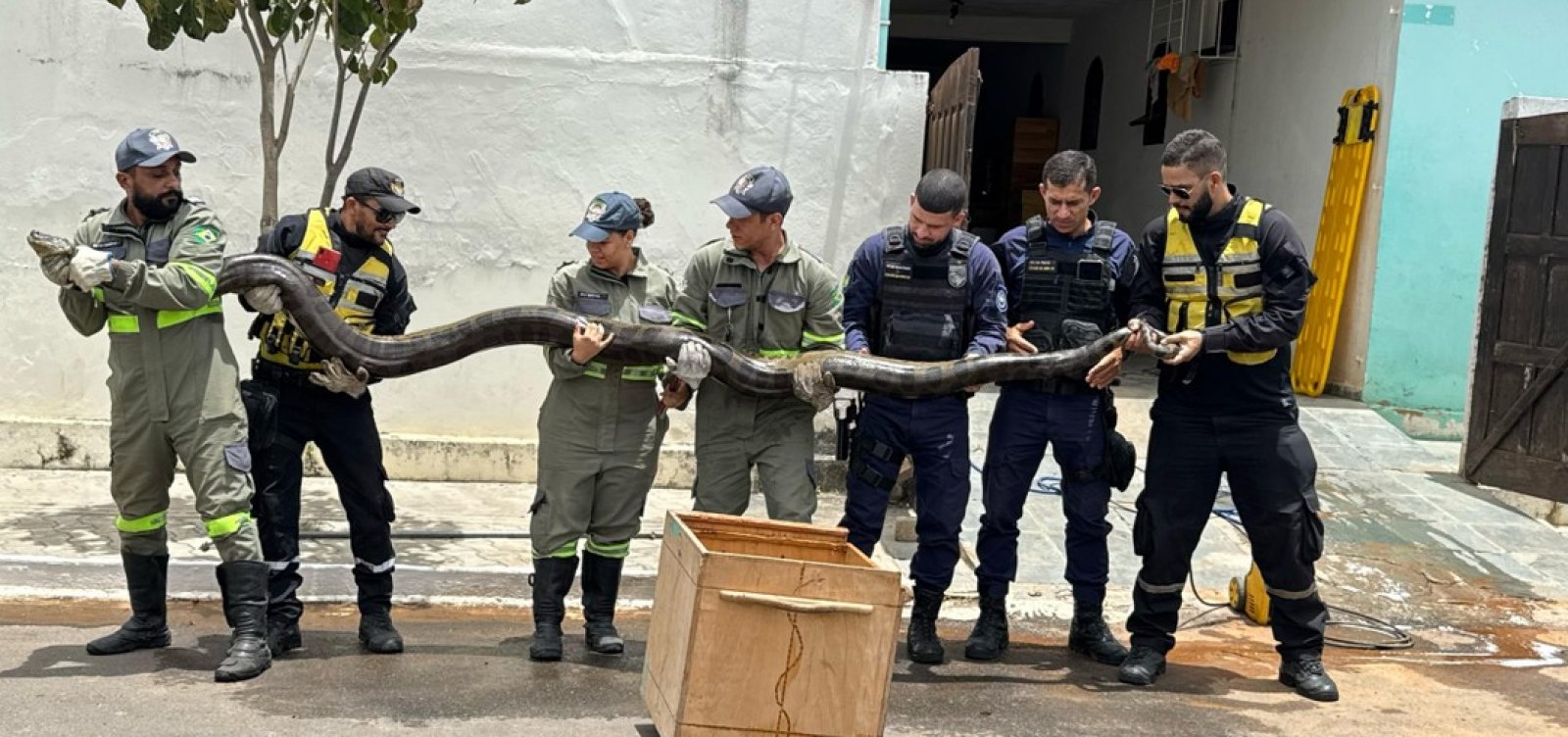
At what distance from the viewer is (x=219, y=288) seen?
607 centimetres

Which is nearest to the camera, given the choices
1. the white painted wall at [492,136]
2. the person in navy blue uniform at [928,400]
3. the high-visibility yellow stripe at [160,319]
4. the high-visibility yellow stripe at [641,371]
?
the high-visibility yellow stripe at [160,319]

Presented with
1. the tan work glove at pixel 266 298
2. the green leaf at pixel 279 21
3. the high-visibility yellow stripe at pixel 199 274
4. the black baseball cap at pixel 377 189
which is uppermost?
the green leaf at pixel 279 21

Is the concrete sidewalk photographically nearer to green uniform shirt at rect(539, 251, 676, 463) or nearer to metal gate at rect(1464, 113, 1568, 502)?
metal gate at rect(1464, 113, 1568, 502)

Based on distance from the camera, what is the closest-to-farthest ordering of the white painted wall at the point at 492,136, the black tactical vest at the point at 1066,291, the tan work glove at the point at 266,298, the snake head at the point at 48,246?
the snake head at the point at 48,246
the tan work glove at the point at 266,298
the black tactical vest at the point at 1066,291
the white painted wall at the point at 492,136

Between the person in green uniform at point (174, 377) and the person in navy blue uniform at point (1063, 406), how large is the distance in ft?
10.3

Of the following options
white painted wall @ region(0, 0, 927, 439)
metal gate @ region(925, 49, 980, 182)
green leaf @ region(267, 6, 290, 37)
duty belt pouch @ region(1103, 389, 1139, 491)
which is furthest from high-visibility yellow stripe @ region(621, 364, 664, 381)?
white painted wall @ region(0, 0, 927, 439)

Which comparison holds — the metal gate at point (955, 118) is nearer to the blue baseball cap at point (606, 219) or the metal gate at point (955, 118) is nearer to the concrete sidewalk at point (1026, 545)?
the concrete sidewalk at point (1026, 545)

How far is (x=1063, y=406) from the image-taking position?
22.4 feet

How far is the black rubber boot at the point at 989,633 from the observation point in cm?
688

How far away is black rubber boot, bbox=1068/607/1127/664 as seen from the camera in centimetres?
693

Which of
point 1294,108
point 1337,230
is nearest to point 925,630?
point 1337,230

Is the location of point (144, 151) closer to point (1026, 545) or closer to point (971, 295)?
point (971, 295)

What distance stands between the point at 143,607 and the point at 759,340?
2735 millimetres

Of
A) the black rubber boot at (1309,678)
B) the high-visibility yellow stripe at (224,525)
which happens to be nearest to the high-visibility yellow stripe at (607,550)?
the high-visibility yellow stripe at (224,525)
